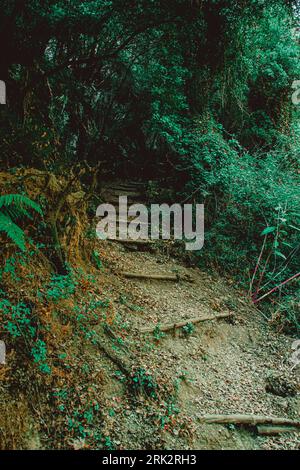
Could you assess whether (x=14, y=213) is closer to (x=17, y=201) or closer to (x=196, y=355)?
(x=17, y=201)

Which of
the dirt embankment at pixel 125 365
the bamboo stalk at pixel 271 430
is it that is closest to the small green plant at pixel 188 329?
the dirt embankment at pixel 125 365

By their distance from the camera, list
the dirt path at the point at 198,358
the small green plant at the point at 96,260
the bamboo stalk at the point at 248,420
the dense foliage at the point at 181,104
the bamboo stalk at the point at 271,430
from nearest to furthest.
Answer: the dirt path at the point at 198,358
the bamboo stalk at the point at 248,420
the bamboo stalk at the point at 271,430
the small green plant at the point at 96,260
the dense foliage at the point at 181,104

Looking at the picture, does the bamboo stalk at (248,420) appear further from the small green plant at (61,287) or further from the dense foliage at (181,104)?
the dense foliage at (181,104)

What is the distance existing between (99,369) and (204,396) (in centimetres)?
125

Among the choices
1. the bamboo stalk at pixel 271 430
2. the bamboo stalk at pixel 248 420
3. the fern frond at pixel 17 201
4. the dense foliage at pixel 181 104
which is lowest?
the bamboo stalk at pixel 271 430

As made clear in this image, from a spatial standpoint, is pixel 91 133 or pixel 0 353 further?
pixel 91 133

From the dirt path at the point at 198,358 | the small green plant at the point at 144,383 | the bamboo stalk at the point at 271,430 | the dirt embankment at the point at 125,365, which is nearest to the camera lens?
the dirt embankment at the point at 125,365

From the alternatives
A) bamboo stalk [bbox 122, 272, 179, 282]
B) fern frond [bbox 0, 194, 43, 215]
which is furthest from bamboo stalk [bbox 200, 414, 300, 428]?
fern frond [bbox 0, 194, 43, 215]

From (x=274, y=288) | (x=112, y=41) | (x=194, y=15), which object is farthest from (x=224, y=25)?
(x=274, y=288)

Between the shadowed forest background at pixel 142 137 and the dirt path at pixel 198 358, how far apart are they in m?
0.40

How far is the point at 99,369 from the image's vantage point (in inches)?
123

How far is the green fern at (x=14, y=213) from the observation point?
2931mm
